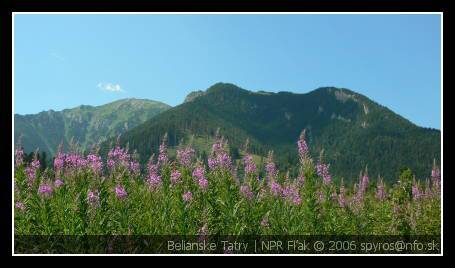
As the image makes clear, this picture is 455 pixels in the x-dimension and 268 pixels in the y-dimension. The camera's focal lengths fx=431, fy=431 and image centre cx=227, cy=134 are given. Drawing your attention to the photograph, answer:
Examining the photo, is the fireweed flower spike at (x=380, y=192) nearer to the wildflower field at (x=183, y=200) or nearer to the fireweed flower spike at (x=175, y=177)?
the wildflower field at (x=183, y=200)

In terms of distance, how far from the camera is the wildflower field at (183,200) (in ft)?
28.8

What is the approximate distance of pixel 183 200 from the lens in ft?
30.5

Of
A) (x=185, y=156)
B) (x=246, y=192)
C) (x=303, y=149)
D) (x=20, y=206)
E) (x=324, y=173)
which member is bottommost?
(x=20, y=206)

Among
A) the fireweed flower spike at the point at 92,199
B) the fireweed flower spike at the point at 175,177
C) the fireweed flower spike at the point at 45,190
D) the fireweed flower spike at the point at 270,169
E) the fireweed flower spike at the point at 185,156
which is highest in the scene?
the fireweed flower spike at the point at 185,156

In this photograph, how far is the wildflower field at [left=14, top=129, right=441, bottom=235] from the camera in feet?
28.8

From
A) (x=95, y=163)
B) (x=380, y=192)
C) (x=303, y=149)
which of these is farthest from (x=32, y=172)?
(x=380, y=192)

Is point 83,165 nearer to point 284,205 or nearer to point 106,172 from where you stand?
point 106,172

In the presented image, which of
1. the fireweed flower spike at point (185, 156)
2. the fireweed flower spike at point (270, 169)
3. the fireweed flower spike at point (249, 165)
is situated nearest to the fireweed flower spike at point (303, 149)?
the fireweed flower spike at point (270, 169)

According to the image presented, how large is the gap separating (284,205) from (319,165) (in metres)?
1.99

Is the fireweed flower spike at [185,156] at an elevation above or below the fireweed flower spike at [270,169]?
above

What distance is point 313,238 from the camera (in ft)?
30.4

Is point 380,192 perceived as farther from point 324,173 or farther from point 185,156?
point 185,156

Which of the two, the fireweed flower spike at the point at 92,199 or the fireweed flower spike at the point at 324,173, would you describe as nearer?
the fireweed flower spike at the point at 92,199

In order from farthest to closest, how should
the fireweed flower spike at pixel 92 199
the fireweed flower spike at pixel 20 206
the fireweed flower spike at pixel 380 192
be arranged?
the fireweed flower spike at pixel 380 192 → the fireweed flower spike at pixel 20 206 → the fireweed flower spike at pixel 92 199
